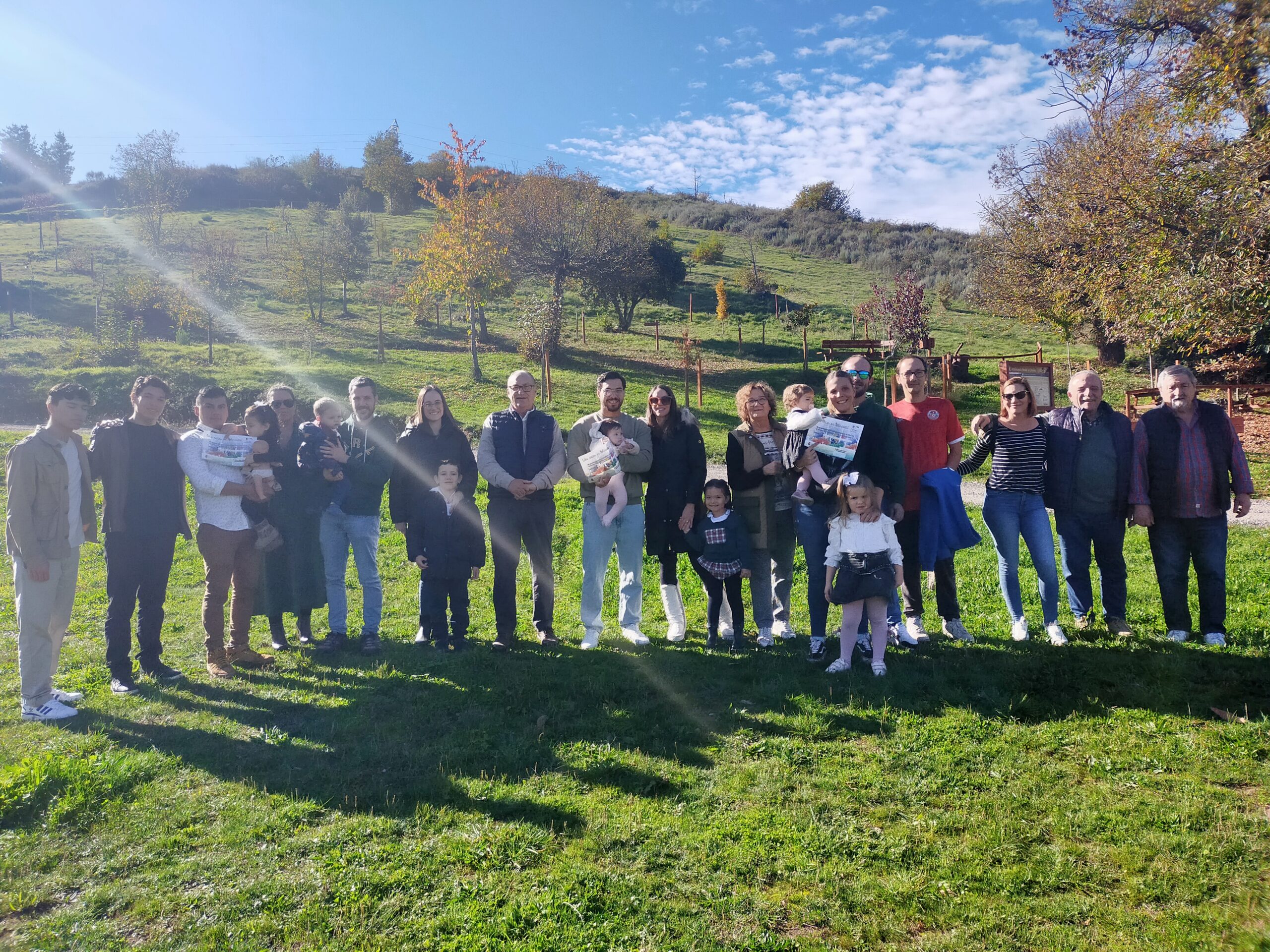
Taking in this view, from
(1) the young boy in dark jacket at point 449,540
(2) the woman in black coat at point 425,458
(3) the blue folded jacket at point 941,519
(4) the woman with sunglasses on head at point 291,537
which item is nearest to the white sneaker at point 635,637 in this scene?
(1) the young boy in dark jacket at point 449,540

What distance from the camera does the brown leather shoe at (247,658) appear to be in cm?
629

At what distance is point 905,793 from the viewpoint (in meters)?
3.91

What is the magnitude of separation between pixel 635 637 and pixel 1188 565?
4.61m

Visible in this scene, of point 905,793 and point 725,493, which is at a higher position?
point 725,493

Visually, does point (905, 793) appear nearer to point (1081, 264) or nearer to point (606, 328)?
point (1081, 264)

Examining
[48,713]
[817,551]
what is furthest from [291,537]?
[817,551]

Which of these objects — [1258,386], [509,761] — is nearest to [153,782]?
[509,761]

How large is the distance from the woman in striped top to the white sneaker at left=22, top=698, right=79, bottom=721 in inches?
282

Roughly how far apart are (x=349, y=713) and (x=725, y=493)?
338cm

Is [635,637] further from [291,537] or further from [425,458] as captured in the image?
[291,537]

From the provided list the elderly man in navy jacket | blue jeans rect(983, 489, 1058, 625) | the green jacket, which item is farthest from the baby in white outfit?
the elderly man in navy jacket

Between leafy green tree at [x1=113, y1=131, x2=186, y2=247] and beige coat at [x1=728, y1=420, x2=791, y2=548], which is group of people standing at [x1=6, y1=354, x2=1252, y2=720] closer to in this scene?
beige coat at [x1=728, y1=420, x2=791, y2=548]

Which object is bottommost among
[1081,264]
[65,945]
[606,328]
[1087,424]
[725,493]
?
[65,945]

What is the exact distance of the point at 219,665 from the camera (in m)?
6.06
